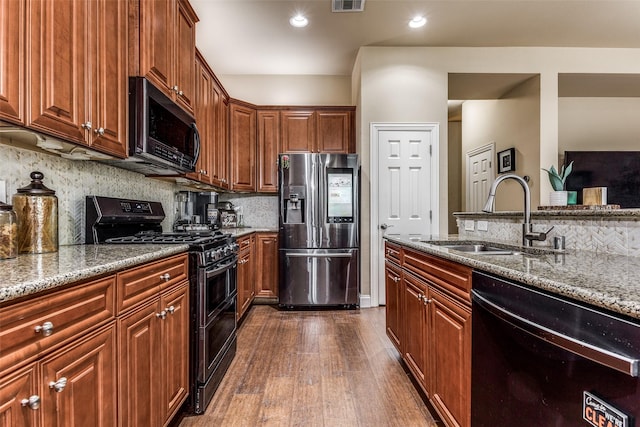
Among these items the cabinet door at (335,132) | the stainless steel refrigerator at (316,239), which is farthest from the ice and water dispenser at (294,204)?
the cabinet door at (335,132)

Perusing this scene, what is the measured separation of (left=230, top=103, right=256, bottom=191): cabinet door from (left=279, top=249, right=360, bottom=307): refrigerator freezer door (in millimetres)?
1034

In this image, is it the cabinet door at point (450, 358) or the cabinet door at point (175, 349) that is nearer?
the cabinet door at point (450, 358)

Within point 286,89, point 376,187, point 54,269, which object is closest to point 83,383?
point 54,269

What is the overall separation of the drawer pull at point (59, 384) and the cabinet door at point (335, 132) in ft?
11.6

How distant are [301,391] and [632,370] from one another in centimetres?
171

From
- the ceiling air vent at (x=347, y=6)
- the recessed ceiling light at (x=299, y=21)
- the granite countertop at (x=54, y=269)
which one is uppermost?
the recessed ceiling light at (x=299, y=21)

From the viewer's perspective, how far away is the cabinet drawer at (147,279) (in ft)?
3.87

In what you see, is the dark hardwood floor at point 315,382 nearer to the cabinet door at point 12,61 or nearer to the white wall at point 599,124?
the cabinet door at point 12,61

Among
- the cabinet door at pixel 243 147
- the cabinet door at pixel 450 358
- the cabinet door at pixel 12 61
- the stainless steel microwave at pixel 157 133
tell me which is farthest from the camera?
the cabinet door at pixel 243 147

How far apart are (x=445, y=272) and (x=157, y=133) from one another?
1681mm

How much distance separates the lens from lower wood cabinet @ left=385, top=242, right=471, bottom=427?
1.33 meters

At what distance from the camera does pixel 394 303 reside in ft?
7.70

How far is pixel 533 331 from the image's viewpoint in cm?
89

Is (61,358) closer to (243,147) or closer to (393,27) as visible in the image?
(243,147)
